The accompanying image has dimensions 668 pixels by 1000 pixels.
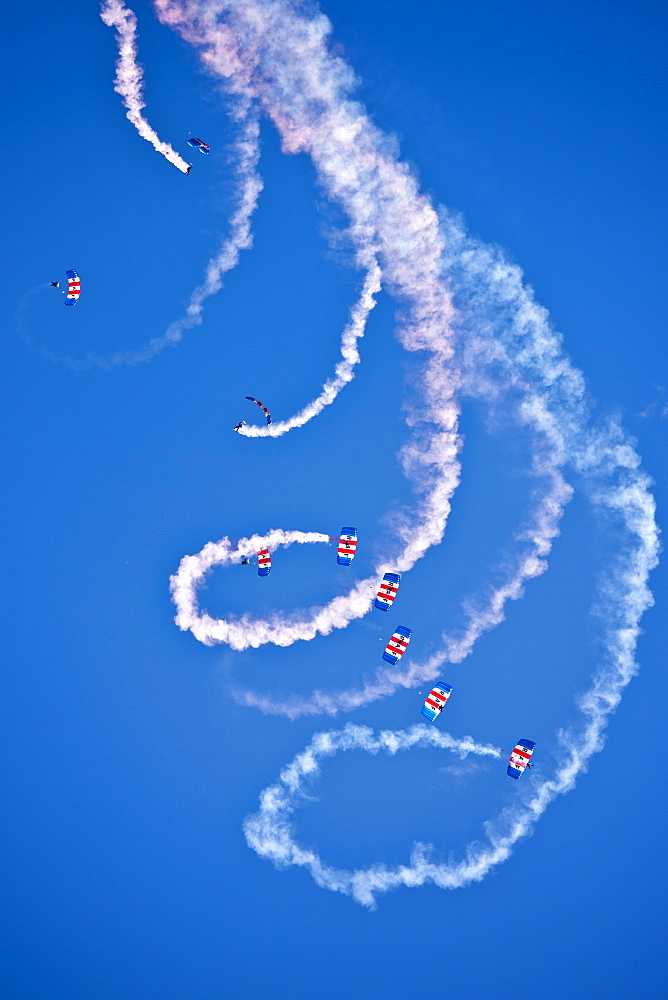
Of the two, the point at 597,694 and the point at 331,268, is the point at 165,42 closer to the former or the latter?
the point at 331,268

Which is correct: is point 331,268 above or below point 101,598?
above

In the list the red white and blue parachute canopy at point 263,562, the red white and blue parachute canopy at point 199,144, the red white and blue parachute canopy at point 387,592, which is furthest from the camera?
the red white and blue parachute canopy at point 263,562

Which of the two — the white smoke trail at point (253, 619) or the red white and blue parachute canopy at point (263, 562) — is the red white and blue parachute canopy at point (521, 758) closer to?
the white smoke trail at point (253, 619)

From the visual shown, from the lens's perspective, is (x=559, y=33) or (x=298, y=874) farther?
(x=298, y=874)

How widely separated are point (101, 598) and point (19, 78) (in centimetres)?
2147

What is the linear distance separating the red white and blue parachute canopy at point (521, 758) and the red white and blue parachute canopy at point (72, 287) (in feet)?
84.1

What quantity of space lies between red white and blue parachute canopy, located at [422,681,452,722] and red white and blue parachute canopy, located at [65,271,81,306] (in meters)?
21.8

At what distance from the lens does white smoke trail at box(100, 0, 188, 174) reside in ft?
79.1

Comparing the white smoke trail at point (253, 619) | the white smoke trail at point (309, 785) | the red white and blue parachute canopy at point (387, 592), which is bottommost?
the white smoke trail at point (309, 785)

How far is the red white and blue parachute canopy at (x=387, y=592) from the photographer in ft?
80.4

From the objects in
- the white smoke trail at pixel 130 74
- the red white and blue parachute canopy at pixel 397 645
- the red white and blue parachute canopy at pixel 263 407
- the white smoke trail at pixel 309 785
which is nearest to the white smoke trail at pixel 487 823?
the white smoke trail at pixel 309 785

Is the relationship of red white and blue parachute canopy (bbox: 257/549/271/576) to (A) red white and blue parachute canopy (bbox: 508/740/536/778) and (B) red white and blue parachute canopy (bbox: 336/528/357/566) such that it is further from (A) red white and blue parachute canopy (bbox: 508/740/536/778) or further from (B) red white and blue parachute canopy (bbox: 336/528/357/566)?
(A) red white and blue parachute canopy (bbox: 508/740/536/778)

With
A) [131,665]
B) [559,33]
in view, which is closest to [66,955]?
[131,665]

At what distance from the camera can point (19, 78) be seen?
25.1 m
